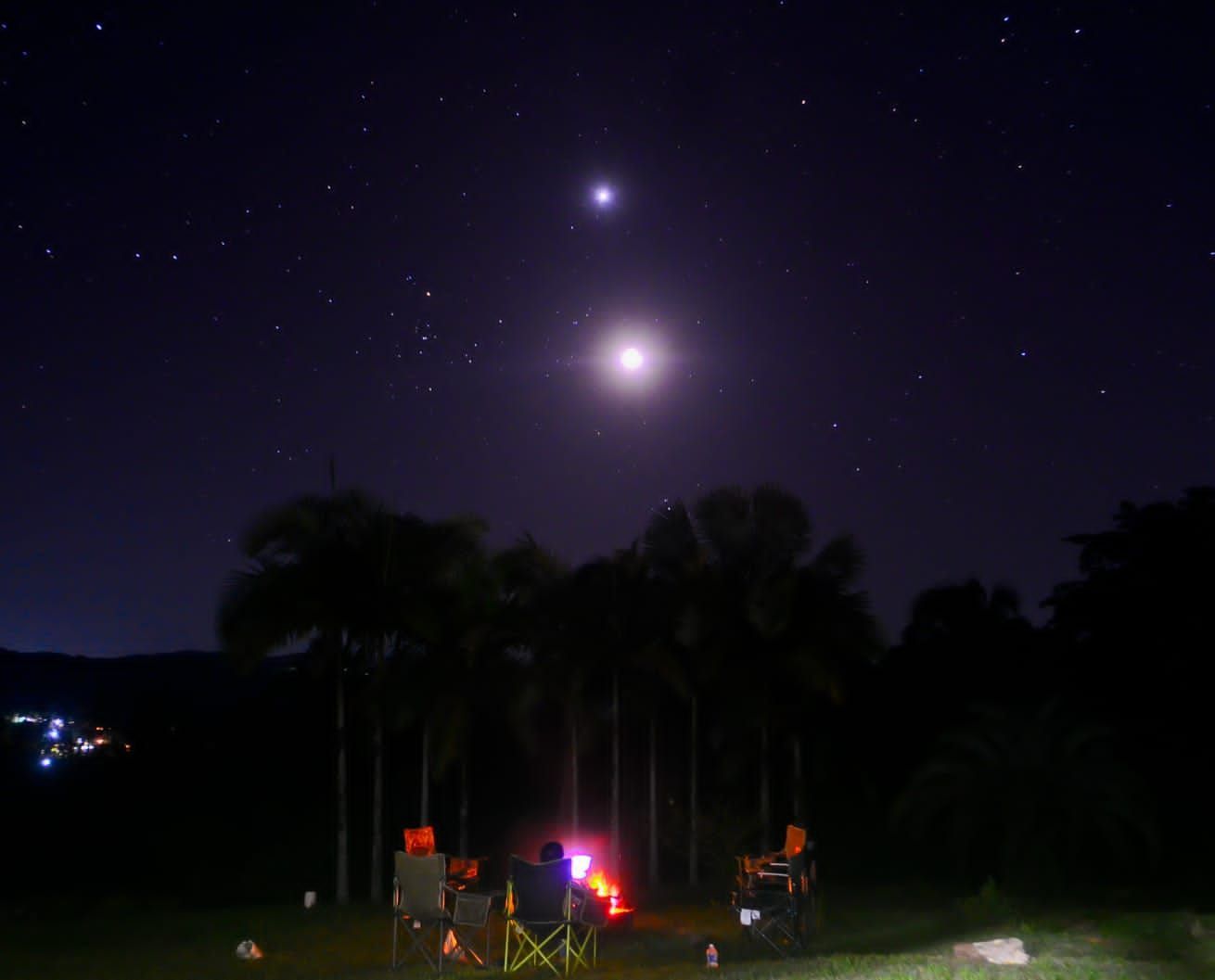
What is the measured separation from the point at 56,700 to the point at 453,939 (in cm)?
6572

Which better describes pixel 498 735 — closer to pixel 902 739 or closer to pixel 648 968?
pixel 902 739

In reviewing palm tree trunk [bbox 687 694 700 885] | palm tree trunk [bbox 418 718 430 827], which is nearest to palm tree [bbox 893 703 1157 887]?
palm tree trunk [bbox 687 694 700 885]

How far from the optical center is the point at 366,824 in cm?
2741

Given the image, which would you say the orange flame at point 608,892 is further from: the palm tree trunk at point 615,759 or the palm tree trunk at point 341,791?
the palm tree trunk at point 615,759

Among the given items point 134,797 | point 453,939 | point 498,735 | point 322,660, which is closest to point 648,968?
point 453,939

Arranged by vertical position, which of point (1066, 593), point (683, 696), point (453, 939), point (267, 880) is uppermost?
point (1066, 593)

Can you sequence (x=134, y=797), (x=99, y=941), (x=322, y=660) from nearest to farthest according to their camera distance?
(x=99, y=941) → (x=322, y=660) → (x=134, y=797)

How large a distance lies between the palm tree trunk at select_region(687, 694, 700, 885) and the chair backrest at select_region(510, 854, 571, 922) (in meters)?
9.61

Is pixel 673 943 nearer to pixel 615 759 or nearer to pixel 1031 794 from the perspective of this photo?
pixel 615 759

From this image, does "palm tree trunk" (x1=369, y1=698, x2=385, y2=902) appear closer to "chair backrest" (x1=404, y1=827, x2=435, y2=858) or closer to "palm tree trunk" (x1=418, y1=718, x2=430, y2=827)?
"palm tree trunk" (x1=418, y1=718, x2=430, y2=827)

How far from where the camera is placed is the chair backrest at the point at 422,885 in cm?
1135

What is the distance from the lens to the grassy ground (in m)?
9.57

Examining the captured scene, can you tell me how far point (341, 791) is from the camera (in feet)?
61.9

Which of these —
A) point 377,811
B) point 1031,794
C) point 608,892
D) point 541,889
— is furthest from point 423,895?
point 1031,794
